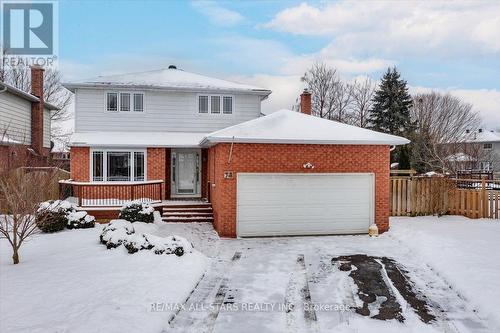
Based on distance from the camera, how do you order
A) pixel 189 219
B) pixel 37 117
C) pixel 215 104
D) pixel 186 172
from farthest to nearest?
pixel 37 117, pixel 215 104, pixel 186 172, pixel 189 219

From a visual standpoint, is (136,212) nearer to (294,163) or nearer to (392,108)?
(294,163)

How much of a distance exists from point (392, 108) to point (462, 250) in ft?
86.8

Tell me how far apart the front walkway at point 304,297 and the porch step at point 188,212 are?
155 inches

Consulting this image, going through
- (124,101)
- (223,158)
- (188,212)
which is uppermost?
(124,101)

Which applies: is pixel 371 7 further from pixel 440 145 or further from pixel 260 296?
pixel 440 145

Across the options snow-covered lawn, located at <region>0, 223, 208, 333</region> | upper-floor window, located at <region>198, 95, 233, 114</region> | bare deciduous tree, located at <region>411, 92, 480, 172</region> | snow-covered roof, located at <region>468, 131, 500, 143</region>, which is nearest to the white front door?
upper-floor window, located at <region>198, 95, 233, 114</region>

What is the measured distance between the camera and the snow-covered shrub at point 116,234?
938cm

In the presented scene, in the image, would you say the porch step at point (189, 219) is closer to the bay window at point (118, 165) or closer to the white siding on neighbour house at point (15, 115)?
the bay window at point (118, 165)

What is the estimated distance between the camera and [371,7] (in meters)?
14.1

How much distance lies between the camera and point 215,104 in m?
18.0

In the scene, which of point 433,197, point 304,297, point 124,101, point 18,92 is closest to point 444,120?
point 433,197

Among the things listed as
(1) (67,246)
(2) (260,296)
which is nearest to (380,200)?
(2) (260,296)

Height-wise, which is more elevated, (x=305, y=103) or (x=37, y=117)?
(x=305, y=103)

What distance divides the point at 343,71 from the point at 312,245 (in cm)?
2743
